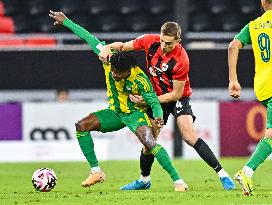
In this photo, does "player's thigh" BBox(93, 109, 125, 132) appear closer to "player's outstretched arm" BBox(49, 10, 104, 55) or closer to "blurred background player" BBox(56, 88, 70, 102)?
"player's outstretched arm" BBox(49, 10, 104, 55)

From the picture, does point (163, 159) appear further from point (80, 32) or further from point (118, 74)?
point (80, 32)

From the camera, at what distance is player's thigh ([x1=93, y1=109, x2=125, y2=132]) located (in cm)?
1029

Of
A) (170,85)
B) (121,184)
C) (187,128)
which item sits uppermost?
(170,85)

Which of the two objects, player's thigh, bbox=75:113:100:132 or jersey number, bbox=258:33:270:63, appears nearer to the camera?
jersey number, bbox=258:33:270:63

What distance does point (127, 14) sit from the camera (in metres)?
20.4

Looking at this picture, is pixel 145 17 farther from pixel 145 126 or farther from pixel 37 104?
pixel 145 126

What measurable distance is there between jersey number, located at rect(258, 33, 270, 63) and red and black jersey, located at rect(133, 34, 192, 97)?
47.4 inches

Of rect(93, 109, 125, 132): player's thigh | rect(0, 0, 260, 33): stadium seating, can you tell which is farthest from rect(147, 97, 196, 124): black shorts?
rect(0, 0, 260, 33): stadium seating

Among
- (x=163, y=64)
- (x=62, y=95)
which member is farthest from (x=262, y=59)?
(x=62, y=95)

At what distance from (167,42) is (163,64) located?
36 cm

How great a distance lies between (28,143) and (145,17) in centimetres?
471

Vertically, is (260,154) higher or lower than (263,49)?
lower

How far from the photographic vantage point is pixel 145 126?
10070mm

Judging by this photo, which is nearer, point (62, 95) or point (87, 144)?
point (87, 144)
